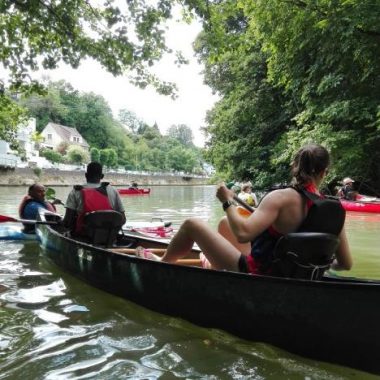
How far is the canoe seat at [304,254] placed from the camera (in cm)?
337

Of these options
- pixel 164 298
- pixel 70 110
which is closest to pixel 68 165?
pixel 70 110

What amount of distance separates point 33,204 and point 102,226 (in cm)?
355

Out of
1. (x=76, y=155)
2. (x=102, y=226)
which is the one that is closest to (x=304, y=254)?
(x=102, y=226)

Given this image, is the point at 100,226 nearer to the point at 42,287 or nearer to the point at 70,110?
the point at 42,287

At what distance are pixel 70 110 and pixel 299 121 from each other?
82924 mm

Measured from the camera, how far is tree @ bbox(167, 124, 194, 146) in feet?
508

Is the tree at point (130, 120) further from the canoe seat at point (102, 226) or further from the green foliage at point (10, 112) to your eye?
the canoe seat at point (102, 226)

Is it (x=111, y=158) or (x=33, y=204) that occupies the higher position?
(x=111, y=158)

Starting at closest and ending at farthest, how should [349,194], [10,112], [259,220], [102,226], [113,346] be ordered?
[259,220]
[113,346]
[102,226]
[10,112]
[349,194]

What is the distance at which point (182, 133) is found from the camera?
512ft

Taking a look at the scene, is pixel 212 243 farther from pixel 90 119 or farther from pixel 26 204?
pixel 90 119

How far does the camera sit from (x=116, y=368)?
11.6 ft

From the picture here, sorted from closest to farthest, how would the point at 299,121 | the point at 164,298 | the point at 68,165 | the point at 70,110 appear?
1. the point at 164,298
2. the point at 299,121
3. the point at 68,165
4. the point at 70,110

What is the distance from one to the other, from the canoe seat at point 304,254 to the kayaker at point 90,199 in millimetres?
3491
